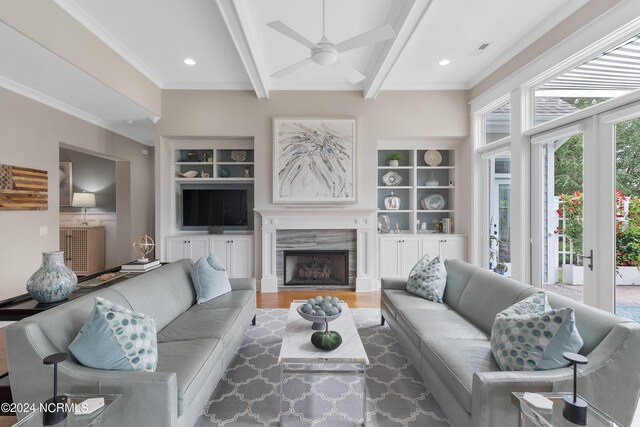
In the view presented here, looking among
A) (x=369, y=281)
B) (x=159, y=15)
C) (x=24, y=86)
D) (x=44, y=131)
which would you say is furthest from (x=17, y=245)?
(x=369, y=281)

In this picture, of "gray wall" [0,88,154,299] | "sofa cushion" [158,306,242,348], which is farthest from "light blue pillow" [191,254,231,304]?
"gray wall" [0,88,154,299]

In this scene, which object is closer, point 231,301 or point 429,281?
point 231,301

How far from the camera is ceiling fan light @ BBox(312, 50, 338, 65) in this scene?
2.41 m

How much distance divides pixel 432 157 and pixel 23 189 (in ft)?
19.0

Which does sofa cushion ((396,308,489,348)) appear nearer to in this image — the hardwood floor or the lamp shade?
the hardwood floor

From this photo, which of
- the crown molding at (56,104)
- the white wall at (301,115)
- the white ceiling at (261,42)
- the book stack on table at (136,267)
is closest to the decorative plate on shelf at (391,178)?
the white wall at (301,115)

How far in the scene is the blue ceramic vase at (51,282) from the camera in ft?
6.38

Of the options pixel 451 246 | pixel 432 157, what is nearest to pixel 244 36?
pixel 432 157

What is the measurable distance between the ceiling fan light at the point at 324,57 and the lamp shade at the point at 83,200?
5691 mm

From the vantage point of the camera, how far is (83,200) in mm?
5832

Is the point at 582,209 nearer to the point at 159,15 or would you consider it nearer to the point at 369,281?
the point at 369,281

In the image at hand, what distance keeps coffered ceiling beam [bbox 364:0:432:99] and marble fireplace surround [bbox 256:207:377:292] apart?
1.86 metres

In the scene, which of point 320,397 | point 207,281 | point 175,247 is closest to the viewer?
point 320,397

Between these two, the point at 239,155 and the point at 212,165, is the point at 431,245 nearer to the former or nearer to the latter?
the point at 239,155
